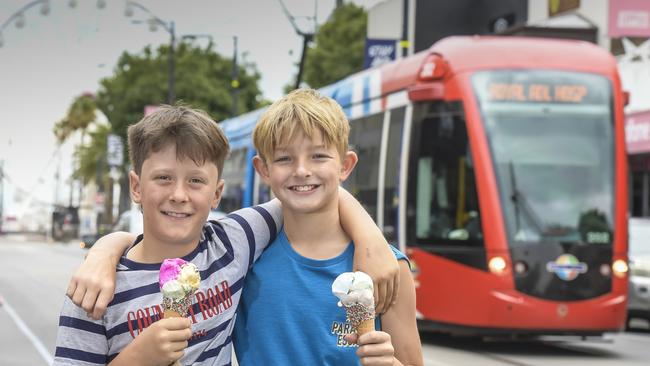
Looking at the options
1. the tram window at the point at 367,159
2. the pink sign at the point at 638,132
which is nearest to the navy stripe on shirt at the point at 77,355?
the tram window at the point at 367,159

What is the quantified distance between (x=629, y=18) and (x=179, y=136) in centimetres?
2359

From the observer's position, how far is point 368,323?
9.66 feet

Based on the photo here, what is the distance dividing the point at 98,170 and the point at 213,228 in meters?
94.3

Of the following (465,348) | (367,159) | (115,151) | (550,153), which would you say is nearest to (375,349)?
(550,153)

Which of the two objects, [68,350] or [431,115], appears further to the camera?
[431,115]

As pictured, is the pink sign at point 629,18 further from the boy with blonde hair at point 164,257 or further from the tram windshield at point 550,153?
the boy with blonde hair at point 164,257

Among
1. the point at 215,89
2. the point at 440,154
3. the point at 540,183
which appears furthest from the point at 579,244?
the point at 215,89

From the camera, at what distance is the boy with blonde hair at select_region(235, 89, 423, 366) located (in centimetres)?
326

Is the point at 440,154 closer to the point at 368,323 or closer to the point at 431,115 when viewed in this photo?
the point at 431,115

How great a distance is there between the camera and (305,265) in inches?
131

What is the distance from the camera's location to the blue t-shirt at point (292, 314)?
128 inches

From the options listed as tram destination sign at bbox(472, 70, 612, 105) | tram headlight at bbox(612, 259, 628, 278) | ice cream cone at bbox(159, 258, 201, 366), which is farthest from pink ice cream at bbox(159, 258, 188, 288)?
tram headlight at bbox(612, 259, 628, 278)

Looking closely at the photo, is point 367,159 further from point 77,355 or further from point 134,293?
point 77,355

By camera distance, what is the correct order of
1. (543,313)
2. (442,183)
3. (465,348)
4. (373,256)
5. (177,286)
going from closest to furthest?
(177,286) → (373,256) → (543,313) → (442,183) → (465,348)
